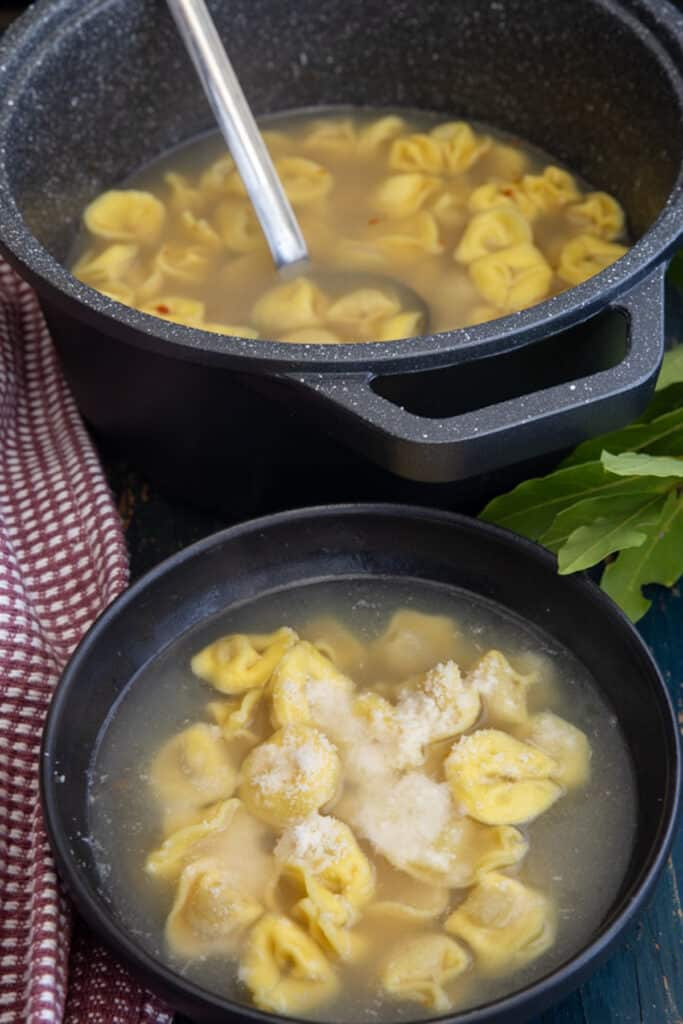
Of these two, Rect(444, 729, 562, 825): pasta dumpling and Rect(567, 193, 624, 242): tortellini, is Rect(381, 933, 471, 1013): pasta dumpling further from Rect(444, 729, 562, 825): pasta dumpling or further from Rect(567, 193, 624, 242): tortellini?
Rect(567, 193, 624, 242): tortellini

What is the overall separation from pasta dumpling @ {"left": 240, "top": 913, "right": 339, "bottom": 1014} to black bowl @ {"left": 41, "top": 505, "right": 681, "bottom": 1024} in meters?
0.08

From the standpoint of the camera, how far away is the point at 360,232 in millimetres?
2490

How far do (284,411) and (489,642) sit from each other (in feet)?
1.30

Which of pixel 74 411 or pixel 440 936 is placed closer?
pixel 440 936

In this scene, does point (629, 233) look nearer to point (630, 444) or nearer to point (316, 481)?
point (630, 444)

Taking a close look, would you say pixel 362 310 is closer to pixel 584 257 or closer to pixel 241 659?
pixel 584 257

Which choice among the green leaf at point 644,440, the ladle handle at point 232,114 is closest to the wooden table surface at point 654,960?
the green leaf at point 644,440

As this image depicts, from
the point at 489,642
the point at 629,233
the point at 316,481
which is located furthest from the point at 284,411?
the point at 629,233

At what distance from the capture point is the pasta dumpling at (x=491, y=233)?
2.41 meters

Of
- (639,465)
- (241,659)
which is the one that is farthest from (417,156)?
(241,659)

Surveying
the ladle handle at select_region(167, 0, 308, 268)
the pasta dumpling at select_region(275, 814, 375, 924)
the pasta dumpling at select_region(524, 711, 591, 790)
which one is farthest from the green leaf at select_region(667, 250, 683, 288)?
the pasta dumpling at select_region(275, 814, 375, 924)

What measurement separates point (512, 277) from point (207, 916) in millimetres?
1185

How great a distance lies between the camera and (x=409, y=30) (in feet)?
8.58

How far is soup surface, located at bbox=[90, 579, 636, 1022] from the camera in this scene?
155 centimetres
